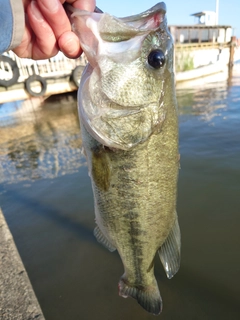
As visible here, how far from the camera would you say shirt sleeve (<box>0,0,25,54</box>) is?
3.83 feet

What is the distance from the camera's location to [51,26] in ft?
4.17

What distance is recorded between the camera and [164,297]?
9.00ft

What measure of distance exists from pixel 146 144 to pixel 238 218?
10.1ft

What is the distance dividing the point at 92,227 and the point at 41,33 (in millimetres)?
3085

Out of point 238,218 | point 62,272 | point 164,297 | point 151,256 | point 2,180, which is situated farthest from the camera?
point 2,180

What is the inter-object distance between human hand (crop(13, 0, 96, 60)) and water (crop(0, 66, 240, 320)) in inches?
102

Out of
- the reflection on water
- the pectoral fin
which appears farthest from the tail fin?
the reflection on water

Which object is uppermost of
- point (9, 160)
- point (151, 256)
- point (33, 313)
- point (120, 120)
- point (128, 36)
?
point (128, 36)

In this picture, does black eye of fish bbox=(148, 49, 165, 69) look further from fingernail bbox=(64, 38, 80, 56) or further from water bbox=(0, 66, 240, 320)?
water bbox=(0, 66, 240, 320)

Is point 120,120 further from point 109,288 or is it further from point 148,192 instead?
point 109,288

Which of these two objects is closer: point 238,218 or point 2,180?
point 238,218

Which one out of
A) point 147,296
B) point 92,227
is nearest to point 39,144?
point 92,227

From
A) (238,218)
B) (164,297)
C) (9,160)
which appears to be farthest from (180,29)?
(164,297)

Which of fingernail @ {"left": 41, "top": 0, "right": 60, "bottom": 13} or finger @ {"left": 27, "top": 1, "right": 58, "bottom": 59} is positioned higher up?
fingernail @ {"left": 41, "top": 0, "right": 60, "bottom": 13}
